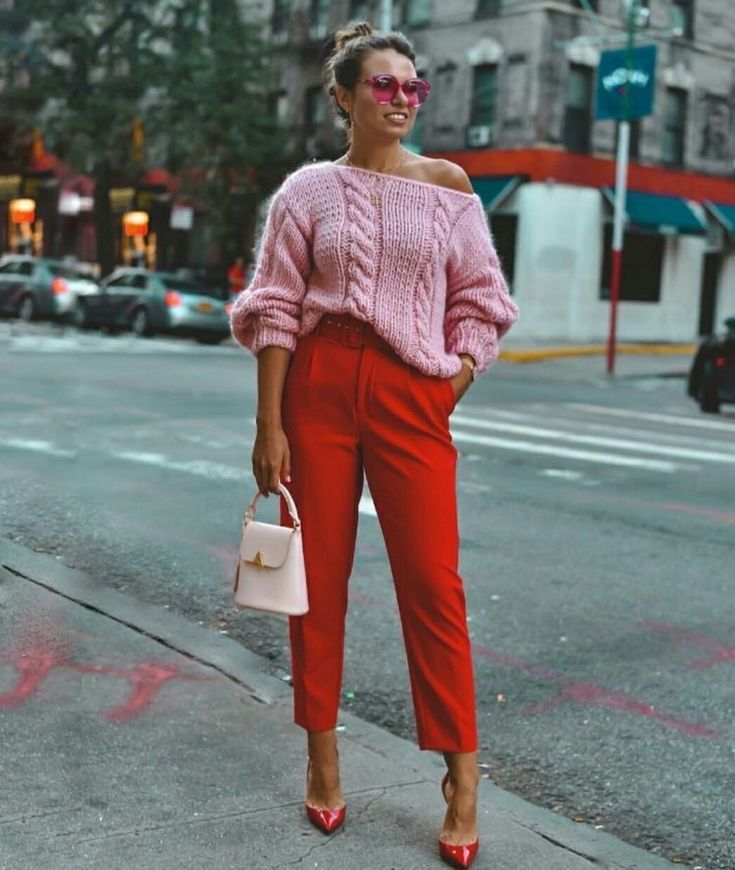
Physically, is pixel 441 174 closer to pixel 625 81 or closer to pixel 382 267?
pixel 382 267

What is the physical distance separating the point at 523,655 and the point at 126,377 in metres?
12.5

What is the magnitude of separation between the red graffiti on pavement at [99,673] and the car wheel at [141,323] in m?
24.1

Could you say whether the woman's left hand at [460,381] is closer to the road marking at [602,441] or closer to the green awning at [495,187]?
the road marking at [602,441]

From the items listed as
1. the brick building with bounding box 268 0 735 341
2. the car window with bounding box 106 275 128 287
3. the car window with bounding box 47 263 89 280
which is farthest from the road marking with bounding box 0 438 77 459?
the car window with bounding box 47 263 89 280

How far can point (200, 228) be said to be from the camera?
41.2 m

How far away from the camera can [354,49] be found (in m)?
3.58

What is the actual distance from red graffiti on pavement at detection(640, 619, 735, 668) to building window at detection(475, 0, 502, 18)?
90.7ft

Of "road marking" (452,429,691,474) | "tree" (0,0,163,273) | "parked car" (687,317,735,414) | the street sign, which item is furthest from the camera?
"tree" (0,0,163,273)

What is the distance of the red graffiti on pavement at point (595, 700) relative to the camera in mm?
4707

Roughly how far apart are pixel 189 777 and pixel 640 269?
102 ft

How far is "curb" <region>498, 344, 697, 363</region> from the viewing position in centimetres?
2652

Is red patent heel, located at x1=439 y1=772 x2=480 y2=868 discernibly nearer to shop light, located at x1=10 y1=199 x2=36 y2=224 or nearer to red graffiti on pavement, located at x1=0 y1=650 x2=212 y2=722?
red graffiti on pavement, located at x1=0 y1=650 x2=212 y2=722

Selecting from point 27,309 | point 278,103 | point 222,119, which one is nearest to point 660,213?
point 222,119

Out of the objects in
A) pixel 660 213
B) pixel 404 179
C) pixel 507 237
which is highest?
pixel 660 213
